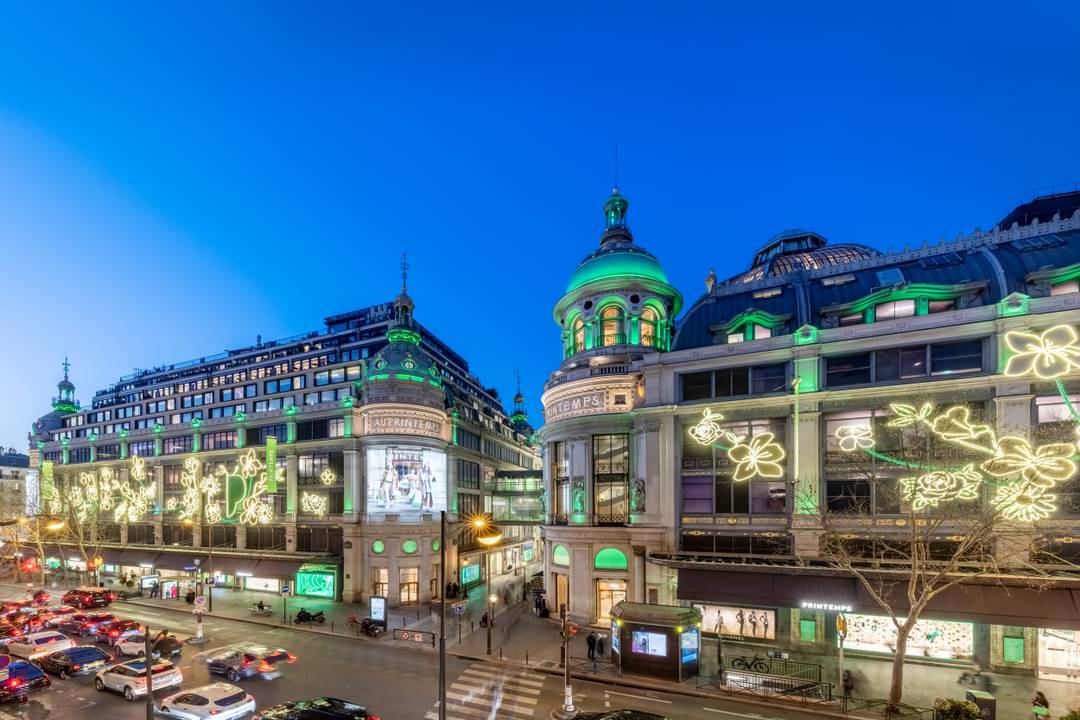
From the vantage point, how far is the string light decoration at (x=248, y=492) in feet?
162

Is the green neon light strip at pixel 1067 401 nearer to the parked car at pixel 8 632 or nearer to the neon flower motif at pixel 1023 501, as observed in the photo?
the neon flower motif at pixel 1023 501

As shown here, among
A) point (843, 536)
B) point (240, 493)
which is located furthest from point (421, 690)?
point (240, 493)

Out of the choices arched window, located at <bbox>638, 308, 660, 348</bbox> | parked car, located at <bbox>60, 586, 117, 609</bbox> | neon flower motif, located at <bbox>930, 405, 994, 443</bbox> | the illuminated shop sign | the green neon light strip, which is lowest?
parked car, located at <bbox>60, 586, 117, 609</bbox>

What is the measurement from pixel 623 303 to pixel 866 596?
77.1 ft

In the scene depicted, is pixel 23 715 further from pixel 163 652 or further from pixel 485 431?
pixel 485 431

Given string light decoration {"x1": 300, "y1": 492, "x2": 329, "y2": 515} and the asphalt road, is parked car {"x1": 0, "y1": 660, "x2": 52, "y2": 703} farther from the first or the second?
string light decoration {"x1": 300, "y1": 492, "x2": 329, "y2": 515}

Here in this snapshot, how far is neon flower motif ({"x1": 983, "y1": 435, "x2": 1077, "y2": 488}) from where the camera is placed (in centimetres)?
2314

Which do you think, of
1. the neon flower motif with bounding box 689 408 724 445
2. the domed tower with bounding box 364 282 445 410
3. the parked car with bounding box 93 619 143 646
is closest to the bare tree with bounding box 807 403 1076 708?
the neon flower motif with bounding box 689 408 724 445

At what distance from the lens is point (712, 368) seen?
3497 centimetres

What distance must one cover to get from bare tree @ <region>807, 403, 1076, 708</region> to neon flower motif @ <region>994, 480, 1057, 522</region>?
5cm

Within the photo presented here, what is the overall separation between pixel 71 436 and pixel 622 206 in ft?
279

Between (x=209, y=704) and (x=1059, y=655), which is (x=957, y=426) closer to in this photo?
(x=1059, y=655)

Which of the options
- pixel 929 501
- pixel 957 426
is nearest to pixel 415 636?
pixel 929 501

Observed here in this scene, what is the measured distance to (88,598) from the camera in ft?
142
